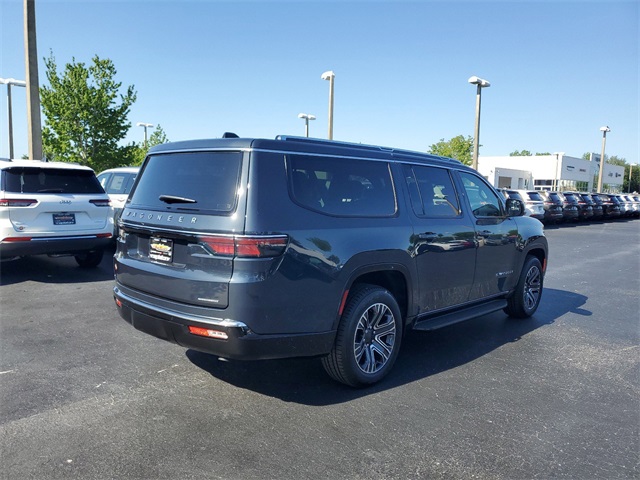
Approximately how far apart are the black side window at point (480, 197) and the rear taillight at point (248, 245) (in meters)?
2.80

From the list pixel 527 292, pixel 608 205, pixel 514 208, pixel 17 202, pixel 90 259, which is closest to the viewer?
pixel 514 208

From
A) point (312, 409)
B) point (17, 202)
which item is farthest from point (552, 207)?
point (312, 409)

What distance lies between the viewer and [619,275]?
10.1m

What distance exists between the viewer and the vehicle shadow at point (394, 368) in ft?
13.0

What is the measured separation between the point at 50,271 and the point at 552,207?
2309cm

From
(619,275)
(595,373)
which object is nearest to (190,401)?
(595,373)

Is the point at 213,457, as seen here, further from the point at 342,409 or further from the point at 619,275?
the point at 619,275

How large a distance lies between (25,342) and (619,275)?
10.5 m

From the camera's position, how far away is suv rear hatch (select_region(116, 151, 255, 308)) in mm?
3342

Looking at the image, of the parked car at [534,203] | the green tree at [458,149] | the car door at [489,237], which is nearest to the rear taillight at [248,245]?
the car door at [489,237]

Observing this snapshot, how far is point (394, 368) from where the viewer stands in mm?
4531

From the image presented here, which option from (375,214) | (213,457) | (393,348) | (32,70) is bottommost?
(213,457)

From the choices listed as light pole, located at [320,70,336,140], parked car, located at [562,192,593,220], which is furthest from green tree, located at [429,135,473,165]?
light pole, located at [320,70,336,140]

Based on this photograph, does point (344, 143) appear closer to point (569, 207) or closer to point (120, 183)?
point (120, 183)
